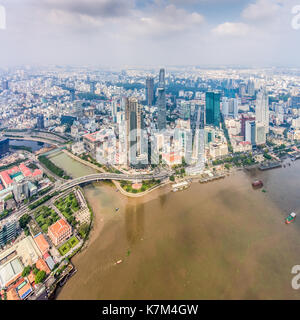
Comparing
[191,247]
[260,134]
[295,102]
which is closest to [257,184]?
[191,247]

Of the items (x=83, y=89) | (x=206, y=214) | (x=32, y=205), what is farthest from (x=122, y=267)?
(x=83, y=89)

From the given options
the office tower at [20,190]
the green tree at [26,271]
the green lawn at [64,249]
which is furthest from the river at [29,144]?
the green tree at [26,271]

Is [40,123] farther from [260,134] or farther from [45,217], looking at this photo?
[260,134]

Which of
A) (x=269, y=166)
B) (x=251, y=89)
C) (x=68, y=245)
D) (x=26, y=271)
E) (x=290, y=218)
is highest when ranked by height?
(x=251, y=89)

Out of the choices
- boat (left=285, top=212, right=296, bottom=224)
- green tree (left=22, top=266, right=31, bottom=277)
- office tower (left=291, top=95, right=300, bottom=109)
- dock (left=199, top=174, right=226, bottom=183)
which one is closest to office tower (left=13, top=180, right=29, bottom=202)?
green tree (left=22, top=266, right=31, bottom=277)

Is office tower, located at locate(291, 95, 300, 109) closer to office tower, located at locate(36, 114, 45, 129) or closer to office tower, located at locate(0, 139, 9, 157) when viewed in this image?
office tower, located at locate(36, 114, 45, 129)

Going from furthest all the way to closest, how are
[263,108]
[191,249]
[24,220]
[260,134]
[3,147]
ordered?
[263,108], [260,134], [3,147], [24,220], [191,249]

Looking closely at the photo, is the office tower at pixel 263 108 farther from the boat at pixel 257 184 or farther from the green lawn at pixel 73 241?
the green lawn at pixel 73 241
